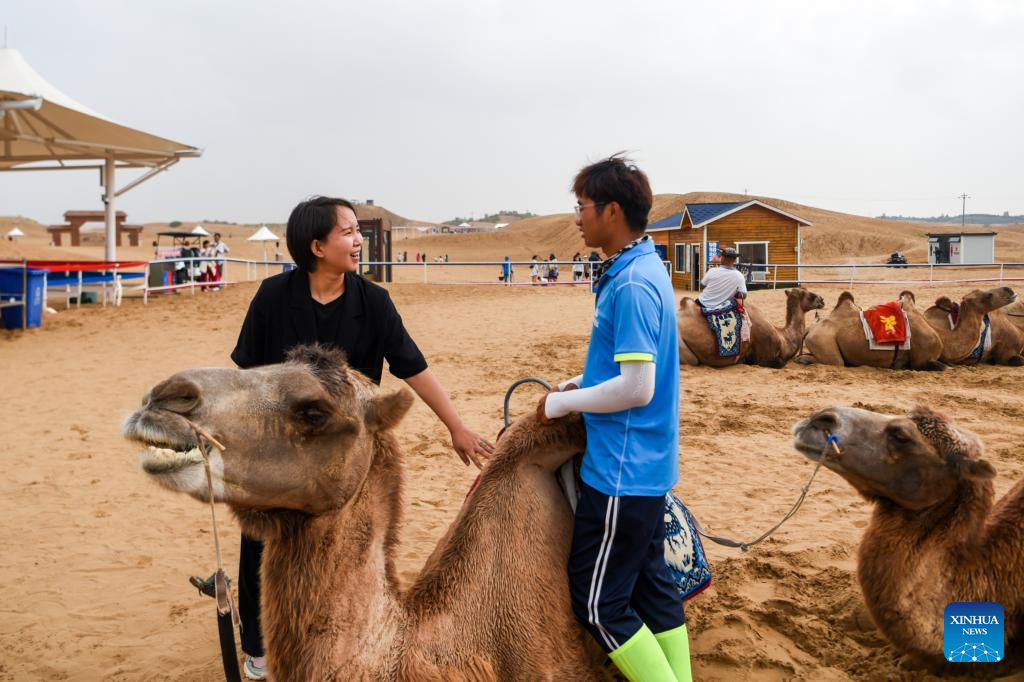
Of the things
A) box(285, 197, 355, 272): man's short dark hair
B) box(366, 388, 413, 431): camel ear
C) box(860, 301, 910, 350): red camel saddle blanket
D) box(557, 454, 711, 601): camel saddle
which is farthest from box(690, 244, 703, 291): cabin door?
box(366, 388, 413, 431): camel ear

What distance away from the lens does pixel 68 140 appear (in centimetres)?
1947

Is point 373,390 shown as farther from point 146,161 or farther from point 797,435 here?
point 146,161

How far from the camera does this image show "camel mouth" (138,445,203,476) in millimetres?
2053

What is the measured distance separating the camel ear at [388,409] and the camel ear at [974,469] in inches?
96.2

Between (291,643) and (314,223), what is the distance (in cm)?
153

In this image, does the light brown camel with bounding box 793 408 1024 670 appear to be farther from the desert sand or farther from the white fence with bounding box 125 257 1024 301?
the white fence with bounding box 125 257 1024 301

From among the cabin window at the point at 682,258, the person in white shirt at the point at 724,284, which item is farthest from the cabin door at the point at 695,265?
the person in white shirt at the point at 724,284

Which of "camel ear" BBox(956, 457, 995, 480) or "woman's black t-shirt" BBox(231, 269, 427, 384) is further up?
"woman's black t-shirt" BBox(231, 269, 427, 384)

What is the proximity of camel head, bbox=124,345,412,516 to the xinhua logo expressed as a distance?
96.3 inches

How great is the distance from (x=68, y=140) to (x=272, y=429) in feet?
67.2

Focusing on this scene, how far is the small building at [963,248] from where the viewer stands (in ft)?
127

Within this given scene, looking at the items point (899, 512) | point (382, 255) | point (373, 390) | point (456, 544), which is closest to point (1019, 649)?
point (899, 512)

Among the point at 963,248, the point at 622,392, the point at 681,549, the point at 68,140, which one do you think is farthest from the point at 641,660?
the point at 963,248

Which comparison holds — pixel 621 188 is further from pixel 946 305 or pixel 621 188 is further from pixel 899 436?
pixel 946 305
